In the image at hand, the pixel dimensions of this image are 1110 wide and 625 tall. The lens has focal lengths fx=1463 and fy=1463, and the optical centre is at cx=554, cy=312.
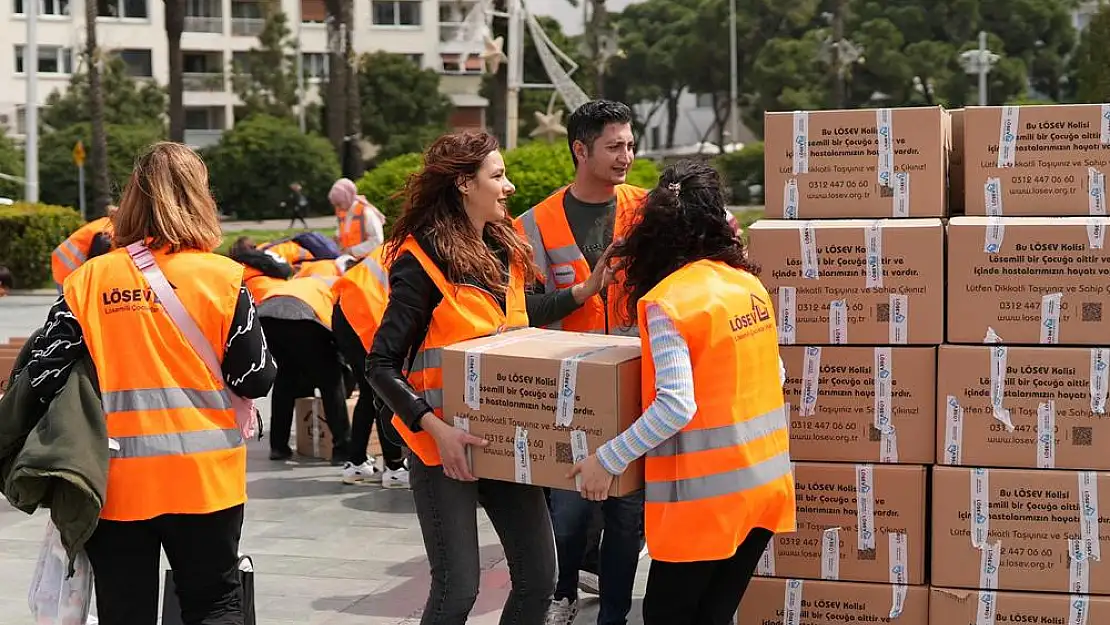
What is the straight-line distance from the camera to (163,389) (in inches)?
150

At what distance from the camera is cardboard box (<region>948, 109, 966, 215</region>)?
15.5 feet

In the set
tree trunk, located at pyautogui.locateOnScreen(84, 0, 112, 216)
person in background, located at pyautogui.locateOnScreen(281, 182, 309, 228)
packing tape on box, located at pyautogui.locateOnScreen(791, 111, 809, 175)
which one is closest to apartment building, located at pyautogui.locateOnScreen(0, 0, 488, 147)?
person in background, located at pyautogui.locateOnScreen(281, 182, 309, 228)

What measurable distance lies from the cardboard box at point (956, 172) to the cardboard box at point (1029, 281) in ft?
1.30

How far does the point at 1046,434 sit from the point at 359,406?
482 centimetres

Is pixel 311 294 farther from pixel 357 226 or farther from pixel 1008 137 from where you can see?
pixel 1008 137

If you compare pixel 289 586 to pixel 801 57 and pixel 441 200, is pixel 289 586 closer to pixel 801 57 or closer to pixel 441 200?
pixel 441 200

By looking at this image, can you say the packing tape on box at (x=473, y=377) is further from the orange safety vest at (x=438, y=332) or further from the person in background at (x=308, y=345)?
the person in background at (x=308, y=345)

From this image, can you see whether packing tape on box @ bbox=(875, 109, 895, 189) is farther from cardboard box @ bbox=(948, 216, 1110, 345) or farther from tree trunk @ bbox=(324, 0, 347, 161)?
tree trunk @ bbox=(324, 0, 347, 161)

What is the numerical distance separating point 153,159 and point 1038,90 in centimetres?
5957

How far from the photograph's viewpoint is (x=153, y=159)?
12.9 ft

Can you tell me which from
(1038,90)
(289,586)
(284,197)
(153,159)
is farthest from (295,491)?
(1038,90)

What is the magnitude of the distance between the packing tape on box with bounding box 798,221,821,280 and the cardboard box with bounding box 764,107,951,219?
0.44 ft

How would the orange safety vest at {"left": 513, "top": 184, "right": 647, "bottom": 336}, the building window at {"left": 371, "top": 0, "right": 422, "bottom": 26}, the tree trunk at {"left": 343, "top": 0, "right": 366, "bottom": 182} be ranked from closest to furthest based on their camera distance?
the orange safety vest at {"left": 513, "top": 184, "right": 647, "bottom": 336} < the tree trunk at {"left": 343, "top": 0, "right": 366, "bottom": 182} < the building window at {"left": 371, "top": 0, "right": 422, "bottom": 26}

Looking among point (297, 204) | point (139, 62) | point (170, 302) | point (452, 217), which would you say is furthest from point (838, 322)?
point (139, 62)
